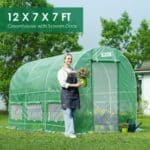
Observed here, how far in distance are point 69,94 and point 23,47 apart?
3706cm

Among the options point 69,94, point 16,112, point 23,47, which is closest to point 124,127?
point 69,94

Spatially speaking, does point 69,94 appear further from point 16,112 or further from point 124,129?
point 16,112

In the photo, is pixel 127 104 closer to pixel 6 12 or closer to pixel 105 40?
pixel 6 12

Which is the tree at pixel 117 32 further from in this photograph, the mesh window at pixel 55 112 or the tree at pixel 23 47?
the mesh window at pixel 55 112

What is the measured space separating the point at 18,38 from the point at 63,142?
38248mm

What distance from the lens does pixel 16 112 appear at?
76.9 ft

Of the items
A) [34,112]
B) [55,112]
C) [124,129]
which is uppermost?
[55,112]

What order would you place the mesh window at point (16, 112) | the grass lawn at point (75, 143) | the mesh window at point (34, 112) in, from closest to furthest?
the grass lawn at point (75, 143) → the mesh window at point (34, 112) → the mesh window at point (16, 112)

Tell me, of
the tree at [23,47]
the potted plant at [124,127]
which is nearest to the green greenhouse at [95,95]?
the potted plant at [124,127]

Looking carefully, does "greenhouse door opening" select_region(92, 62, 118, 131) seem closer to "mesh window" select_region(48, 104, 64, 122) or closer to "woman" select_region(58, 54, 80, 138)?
→ "mesh window" select_region(48, 104, 64, 122)

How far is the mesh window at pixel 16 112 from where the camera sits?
22978 millimetres

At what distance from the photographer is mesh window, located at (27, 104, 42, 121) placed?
68.9 feet

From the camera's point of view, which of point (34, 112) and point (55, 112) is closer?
point (55, 112)

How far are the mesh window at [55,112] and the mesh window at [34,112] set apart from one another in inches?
32.6
